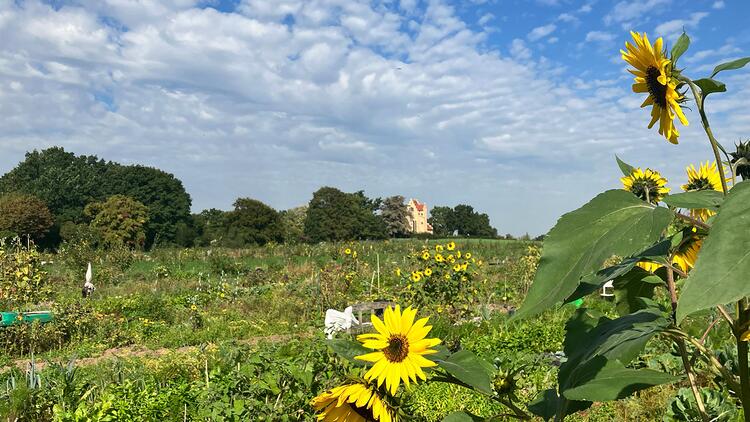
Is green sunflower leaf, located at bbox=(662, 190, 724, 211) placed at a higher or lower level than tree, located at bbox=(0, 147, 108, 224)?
lower

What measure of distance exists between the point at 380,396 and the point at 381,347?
89 millimetres

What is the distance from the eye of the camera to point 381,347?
1.10m

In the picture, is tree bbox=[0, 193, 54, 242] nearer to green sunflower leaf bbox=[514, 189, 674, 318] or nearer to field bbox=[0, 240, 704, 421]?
field bbox=[0, 240, 704, 421]

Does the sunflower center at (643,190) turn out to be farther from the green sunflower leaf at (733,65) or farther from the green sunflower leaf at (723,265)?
the green sunflower leaf at (723,265)

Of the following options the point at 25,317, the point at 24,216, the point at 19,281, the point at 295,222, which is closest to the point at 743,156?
the point at 25,317

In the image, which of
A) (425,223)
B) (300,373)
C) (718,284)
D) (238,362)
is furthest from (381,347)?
(425,223)

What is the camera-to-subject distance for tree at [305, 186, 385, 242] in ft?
152

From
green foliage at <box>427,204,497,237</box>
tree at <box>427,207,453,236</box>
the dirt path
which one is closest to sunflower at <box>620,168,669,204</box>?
the dirt path

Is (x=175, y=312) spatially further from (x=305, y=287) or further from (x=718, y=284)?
(x=718, y=284)

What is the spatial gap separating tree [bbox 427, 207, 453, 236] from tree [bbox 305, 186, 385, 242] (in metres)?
14.8

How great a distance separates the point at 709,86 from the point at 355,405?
30.3 inches

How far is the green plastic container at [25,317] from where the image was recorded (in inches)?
301

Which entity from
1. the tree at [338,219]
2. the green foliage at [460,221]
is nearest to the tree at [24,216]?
the tree at [338,219]

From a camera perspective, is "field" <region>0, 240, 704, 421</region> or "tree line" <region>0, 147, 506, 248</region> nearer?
"field" <region>0, 240, 704, 421</region>
